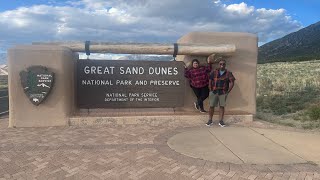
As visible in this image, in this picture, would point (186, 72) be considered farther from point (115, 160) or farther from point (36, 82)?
point (115, 160)

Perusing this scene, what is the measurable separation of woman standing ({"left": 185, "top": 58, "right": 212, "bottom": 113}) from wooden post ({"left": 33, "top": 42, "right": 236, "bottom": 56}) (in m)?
0.31

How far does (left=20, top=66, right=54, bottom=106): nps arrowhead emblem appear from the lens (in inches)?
319

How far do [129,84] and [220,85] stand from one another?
227 cm

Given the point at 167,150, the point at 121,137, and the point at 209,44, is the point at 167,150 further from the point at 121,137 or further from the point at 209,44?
the point at 209,44

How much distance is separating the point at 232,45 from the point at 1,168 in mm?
5968

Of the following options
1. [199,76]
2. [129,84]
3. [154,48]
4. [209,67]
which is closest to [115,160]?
[129,84]

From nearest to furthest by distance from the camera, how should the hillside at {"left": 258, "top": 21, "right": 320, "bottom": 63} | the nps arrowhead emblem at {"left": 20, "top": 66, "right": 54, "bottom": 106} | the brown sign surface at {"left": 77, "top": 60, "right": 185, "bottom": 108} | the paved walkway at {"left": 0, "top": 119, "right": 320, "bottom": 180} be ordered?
the paved walkway at {"left": 0, "top": 119, "right": 320, "bottom": 180} < the nps arrowhead emblem at {"left": 20, "top": 66, "right": 54, "bottom": 106} < the brown sign surface at {"left": 77, "top": 60, "right": 185, "bottom": 108} < the hillside at {"left": 258, "top": 21, "right": 320, "bottom": 63}

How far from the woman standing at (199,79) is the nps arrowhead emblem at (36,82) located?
3.33 m

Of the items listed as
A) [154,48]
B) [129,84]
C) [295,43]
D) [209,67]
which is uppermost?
[295,43]

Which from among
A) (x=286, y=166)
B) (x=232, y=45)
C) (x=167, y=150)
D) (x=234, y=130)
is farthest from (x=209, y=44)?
(x=286, y=166)

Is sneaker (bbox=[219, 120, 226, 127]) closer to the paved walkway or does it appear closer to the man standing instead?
the man standing

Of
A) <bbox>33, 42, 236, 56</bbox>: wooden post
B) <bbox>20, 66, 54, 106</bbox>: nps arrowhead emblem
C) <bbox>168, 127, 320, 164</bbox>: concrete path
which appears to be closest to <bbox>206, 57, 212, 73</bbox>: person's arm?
<bbox>33, 42, 236, 56</bbox>: wooden post

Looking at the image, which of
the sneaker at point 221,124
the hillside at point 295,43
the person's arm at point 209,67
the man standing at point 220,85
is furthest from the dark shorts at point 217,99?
the hillside at point 295,43

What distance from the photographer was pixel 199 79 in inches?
353
